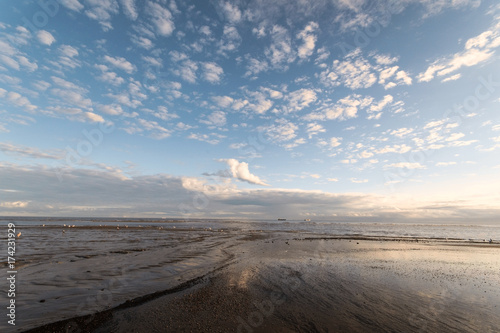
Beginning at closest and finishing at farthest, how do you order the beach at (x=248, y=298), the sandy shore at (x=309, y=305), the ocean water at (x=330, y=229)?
the sandy shore at (x=309, y=305)
the beach at (x=248, y=298)
the ocean water at (x=330, y=229)

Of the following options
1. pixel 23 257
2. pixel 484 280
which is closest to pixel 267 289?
pixel 484 280

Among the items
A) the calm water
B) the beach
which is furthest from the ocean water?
the beach

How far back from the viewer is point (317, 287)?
532 inches

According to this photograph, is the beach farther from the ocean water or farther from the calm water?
the calm water

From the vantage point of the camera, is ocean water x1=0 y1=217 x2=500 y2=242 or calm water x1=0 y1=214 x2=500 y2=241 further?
calm water x1=0 y1=214 x2=500 y2=241

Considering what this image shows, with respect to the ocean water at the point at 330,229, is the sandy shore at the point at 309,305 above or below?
above

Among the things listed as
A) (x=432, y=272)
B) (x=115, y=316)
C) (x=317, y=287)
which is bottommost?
(x=432, y=272)

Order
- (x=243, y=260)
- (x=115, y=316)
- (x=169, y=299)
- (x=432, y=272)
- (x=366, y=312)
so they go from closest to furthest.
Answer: (x=115, y=316)
(x=366, y=312)
(x=169, y=299)
(x=432, y=272)
(x=243, y=260)

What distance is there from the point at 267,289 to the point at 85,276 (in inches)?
497

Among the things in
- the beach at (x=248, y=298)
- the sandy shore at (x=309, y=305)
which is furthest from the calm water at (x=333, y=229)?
the sandy shore at (x=309, y=305)

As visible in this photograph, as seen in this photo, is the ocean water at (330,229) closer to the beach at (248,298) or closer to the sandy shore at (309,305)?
the beach at (248,298)

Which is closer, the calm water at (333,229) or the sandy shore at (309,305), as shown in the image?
the sandy shore at (309,305)

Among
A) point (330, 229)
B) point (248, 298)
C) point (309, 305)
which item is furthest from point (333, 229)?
point (248, 298)

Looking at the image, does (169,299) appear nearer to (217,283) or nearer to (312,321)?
(217,283)
